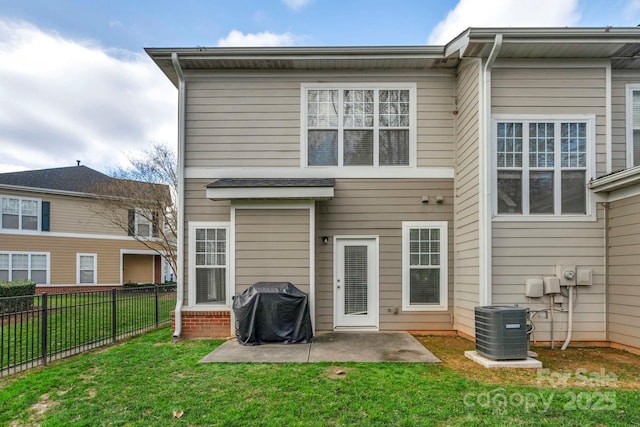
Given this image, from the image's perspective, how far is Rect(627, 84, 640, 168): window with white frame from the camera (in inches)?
236

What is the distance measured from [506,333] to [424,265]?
2125 mm

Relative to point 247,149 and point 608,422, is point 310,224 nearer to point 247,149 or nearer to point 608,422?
point 247,149

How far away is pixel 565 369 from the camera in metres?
4.48

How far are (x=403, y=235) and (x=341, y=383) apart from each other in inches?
134

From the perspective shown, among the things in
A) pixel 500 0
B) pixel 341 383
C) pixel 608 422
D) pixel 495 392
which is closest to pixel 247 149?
pixel 341 383

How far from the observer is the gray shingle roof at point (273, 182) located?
610cm

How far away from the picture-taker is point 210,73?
6.77 m

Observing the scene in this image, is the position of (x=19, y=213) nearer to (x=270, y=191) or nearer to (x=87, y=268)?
(x=87, y=268)

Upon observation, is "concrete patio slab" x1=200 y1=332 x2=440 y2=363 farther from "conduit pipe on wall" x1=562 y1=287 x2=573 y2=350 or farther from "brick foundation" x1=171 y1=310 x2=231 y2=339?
"conduit pipe on wall" x1=562 y1=287 x2=573 y2=350

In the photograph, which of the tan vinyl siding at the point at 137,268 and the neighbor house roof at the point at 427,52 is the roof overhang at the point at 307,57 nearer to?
the neighbor house roof at the point at 427,52

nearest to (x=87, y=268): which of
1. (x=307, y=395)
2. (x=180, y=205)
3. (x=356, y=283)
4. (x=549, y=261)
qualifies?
(x=180, y=205)

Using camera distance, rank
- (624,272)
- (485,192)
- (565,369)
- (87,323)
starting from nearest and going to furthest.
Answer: (565,369) → (624,272) → (485,192) → (87,323)

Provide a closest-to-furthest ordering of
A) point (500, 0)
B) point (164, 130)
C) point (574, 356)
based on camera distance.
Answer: point (574, 356) < point (500, 0) < point (164, 130)

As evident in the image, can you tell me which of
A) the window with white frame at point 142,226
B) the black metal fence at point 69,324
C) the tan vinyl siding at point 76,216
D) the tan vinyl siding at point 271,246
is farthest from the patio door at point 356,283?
the window with white frame at point 142,226
